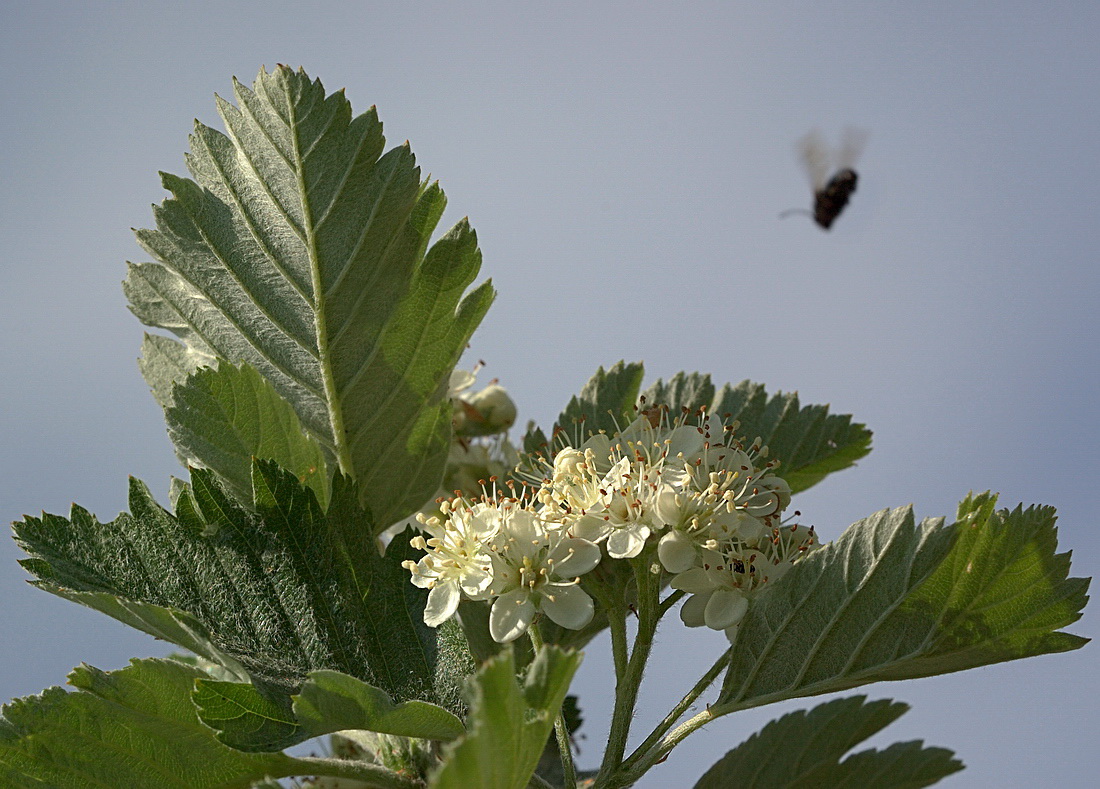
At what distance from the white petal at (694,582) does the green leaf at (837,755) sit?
0.24m

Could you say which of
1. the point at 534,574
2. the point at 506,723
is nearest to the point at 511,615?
the point at 534,574

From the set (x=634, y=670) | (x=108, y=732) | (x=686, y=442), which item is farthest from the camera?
(x=686, y=442)

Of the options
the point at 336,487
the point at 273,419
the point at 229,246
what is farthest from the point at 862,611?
the point at 229,246

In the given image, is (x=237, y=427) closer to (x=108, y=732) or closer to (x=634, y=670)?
(x=108, y=732)

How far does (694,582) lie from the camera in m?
1.39

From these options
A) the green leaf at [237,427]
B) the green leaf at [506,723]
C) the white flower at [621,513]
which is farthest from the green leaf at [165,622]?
the white flower at [621,513]

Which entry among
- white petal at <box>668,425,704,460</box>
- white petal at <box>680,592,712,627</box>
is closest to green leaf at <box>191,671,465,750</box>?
white petal at <box>680,592,712,627</box>

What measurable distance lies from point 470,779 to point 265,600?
0.51 meters

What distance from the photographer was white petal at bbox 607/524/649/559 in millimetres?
1326

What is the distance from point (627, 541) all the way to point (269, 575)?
451mm

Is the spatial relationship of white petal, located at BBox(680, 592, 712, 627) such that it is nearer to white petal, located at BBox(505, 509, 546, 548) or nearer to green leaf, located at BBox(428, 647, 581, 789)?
white petal, located at BBox(505, 509, 546, 548)

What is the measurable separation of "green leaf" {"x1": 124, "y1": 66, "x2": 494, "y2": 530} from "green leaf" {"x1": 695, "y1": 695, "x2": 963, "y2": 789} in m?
0.63

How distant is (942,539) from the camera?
4.02 ft

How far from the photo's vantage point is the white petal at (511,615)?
1.33m
